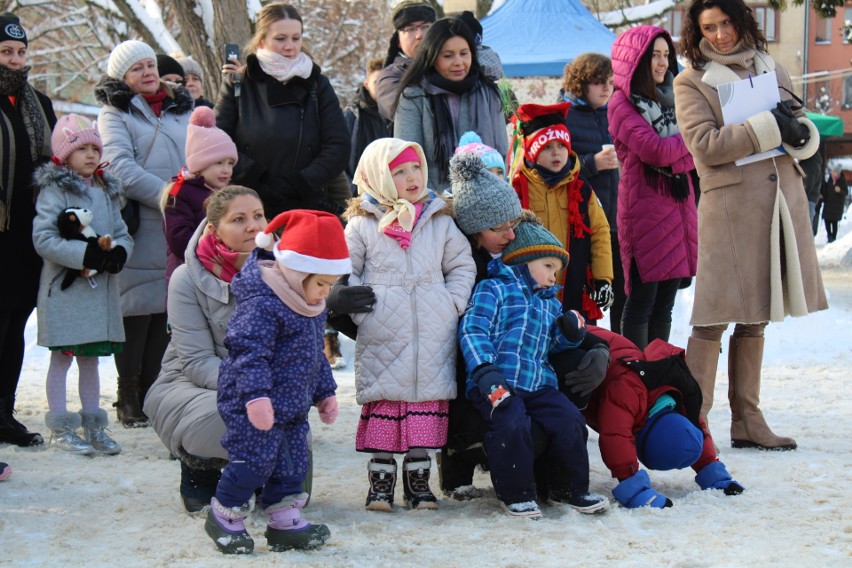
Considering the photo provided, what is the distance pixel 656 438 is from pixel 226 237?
188 cm

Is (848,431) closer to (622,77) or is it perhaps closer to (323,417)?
(622,77)

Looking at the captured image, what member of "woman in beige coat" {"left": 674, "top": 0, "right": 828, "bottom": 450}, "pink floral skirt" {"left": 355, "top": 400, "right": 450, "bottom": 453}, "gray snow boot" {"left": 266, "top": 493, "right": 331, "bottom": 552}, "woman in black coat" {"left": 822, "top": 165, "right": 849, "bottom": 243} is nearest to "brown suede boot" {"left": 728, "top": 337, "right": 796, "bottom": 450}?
"woman in beige coat" {"left": 674, "top": 0, "right": 828, "bottom": 450}

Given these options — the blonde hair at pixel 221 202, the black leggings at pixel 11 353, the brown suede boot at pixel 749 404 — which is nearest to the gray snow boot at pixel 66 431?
the black leggings at pixel 11 353

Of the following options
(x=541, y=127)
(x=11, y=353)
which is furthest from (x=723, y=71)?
(x=11, y=353)

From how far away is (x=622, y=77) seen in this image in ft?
19.1

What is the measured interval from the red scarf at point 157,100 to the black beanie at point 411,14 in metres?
1.42

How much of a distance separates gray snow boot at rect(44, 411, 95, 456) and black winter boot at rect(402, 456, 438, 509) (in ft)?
5.89

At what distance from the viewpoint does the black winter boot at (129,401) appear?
6.12 m

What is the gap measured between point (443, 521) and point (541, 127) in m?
2.11

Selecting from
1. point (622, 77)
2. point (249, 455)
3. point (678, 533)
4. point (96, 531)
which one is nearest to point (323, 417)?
point (249, 455)

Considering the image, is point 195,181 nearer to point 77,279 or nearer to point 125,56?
point 77,279

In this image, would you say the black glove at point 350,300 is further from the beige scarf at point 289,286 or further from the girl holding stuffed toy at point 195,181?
the girl holding stuffed toy at point 195,181

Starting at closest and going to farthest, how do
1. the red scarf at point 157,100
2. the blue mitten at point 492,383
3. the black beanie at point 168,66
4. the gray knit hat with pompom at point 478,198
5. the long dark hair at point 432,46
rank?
the blue mitten at point 492,383 → the gray knit hat with pompom at point 478,198 → the long dark hair at point 432,46 → the red scarf at point 157,100 → the black beanie at point 168,66

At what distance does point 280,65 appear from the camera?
587cm
